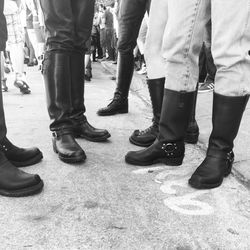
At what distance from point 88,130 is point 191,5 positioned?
3.12 feet

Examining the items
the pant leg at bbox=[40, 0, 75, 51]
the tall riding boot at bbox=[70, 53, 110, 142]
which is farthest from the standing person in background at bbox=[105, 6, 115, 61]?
the pant leg at bbox=[40, 0, 75, 51]

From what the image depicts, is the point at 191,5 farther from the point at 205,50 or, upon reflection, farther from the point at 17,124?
the point at 205,50

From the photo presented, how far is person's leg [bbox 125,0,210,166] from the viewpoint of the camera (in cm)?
156

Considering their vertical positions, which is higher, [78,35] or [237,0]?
[237,0]

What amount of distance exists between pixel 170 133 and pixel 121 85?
125 centimetres

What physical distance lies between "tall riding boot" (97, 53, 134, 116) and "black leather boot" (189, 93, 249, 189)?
1350 mm

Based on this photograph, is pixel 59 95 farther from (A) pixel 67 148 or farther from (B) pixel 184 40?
(B) pixel 184 40

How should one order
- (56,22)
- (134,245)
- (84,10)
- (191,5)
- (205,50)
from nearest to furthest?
(134,245) < (191,5) < (56,22) < (84,10) < (205,50)

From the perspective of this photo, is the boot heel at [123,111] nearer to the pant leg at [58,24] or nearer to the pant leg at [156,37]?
the pant leg at [156,37]

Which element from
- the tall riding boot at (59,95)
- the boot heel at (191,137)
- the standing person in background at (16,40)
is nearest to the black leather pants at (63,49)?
the tall riding boot at (59,95)

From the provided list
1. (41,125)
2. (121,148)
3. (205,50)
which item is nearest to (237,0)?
(121,148)

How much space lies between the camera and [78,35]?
80.4 inches

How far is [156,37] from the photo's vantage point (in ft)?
6.50

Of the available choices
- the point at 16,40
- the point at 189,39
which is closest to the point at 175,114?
the point at 189,39
